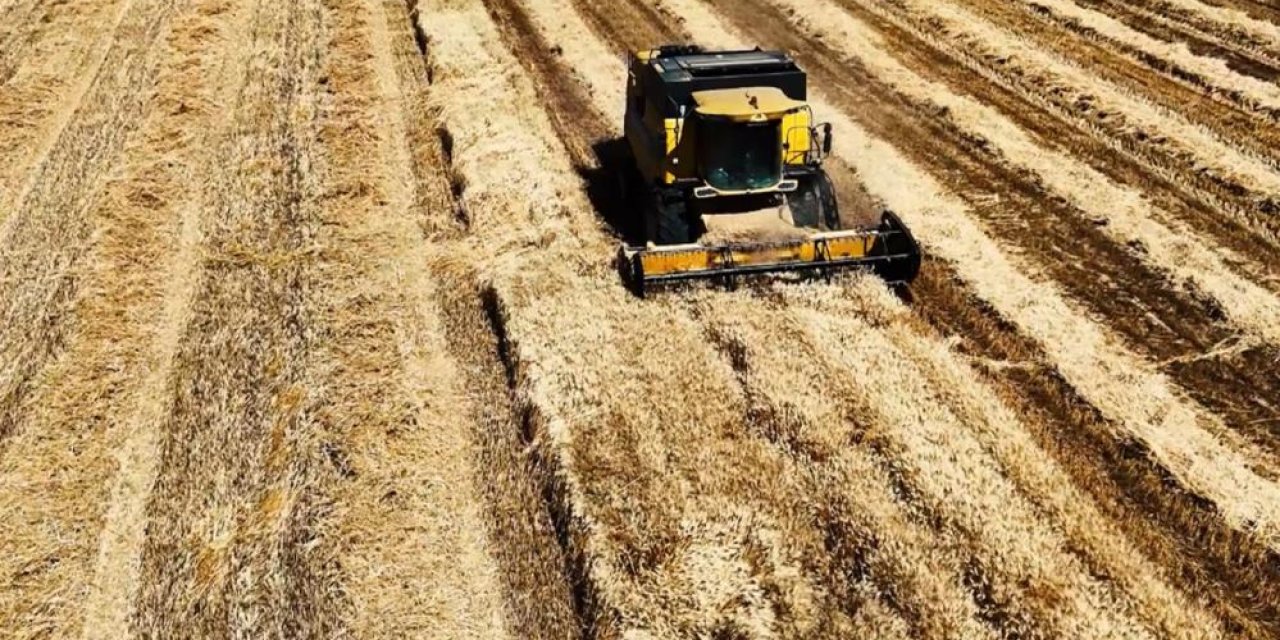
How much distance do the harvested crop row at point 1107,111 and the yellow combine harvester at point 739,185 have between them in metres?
5.40

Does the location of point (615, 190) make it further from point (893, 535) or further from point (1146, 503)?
point (1146, 503)

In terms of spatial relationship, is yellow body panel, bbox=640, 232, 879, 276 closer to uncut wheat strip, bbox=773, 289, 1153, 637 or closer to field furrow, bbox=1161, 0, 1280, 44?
uncut wheat strip, bbox=773, 289, 1153, 637

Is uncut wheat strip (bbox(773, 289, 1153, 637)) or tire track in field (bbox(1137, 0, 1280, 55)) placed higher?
tire track in field (bbox(1137, 0, 1280, 55))

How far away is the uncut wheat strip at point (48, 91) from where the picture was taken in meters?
14.9

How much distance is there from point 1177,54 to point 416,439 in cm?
1632

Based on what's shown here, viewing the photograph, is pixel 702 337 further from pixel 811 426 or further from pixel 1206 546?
pixel 1206 546

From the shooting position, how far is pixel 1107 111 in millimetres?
15711

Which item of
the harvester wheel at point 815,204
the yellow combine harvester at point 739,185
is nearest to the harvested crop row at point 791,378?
the yellow combine harvester at point 739,185

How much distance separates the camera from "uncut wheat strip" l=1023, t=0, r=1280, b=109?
1625cm

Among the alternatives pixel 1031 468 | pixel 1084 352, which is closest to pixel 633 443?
pixel 1031 468

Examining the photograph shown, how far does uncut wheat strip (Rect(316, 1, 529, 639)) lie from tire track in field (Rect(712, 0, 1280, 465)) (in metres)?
6.93

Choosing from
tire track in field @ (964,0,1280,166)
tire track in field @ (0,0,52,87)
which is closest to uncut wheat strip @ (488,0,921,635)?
tire track in field @ (964,0,1280,166)

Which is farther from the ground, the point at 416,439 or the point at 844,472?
the point at 844,472

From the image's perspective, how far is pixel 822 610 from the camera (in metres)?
7.30
